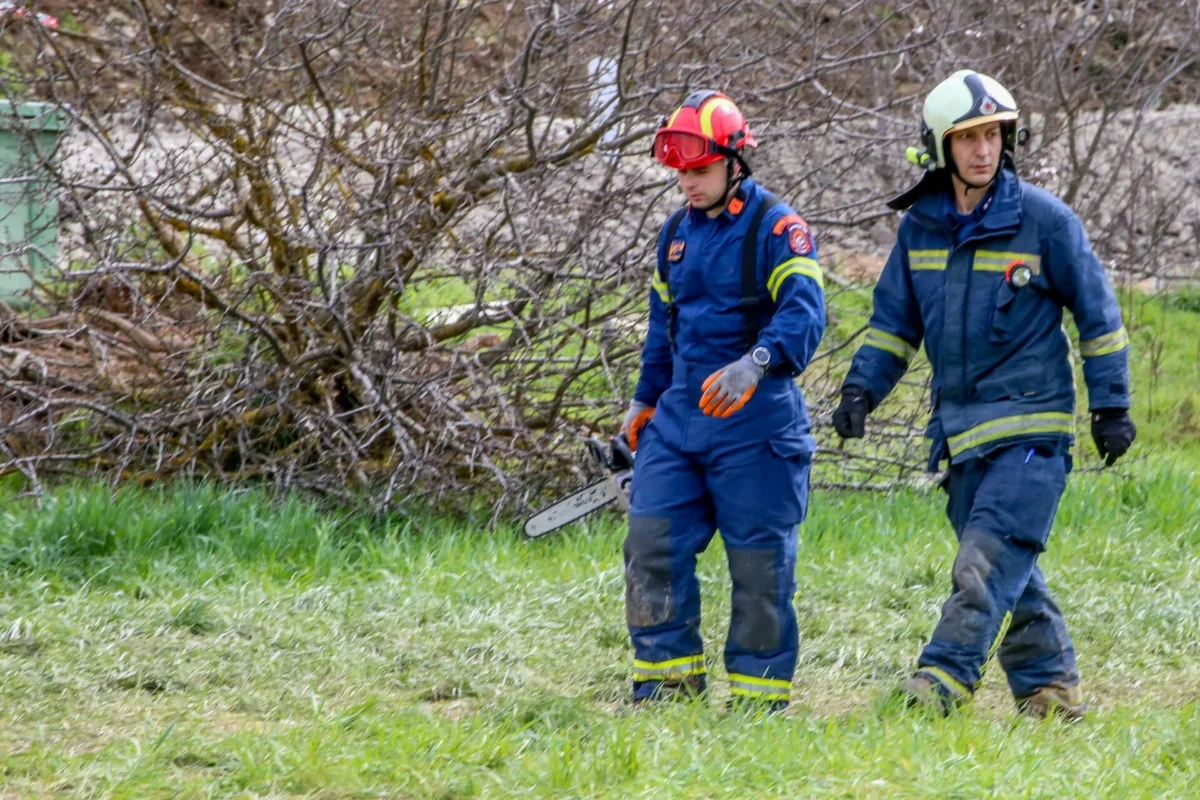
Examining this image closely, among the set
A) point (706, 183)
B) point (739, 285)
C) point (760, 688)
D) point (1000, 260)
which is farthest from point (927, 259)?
point (760, 688)

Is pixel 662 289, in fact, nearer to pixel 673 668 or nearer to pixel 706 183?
pixel 706 183

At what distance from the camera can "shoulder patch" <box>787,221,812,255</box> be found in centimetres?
416

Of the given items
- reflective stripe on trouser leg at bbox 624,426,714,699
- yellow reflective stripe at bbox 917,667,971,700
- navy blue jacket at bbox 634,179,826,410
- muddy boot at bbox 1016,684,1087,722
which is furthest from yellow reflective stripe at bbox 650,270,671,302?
muddy boot at bbox 1016,684,1087,722

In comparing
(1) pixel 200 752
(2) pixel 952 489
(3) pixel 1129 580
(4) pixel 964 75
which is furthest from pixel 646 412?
(3) pixel 1129 580

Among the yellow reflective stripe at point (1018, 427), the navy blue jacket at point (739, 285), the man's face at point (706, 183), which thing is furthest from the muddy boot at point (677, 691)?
the man's face at point (706, 183)

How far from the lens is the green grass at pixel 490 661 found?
3.48 metres

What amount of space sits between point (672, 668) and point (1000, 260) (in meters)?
1.48

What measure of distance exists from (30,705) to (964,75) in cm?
320

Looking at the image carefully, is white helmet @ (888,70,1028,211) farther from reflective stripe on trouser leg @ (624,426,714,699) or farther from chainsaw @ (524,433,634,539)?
chainsaw @ (524,433,634,539)

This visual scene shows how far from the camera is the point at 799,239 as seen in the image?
4.18 meters

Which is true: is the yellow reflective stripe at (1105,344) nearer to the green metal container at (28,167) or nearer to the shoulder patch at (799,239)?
the shoulder patch at (799,239)

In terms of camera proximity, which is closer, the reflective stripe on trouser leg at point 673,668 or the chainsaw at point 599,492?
the reflective stripe on trouser leg at point 673,668

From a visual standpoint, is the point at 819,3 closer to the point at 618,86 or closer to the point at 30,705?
the point at 618,86

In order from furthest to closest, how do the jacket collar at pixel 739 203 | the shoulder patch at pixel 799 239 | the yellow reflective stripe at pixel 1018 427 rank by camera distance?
the jacket collar at pixel 739 203, the shoulder patch at pixel 799 239, the yellow reflective stripe at pixel 1018 427
